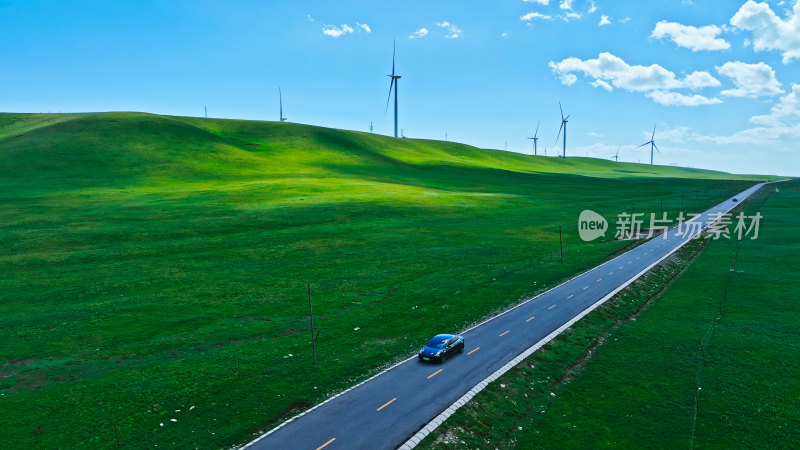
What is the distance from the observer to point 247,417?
3092cm

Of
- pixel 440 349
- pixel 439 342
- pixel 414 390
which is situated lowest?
pixel 414 390

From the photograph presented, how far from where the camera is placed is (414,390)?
3394cm

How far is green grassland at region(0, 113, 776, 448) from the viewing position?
33.2m

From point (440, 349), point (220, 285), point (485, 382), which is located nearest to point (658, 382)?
point (485, 382)

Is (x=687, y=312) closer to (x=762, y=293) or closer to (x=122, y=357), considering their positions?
(x=762, y=293)

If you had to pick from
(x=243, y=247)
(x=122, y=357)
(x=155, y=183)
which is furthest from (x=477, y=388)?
(x=155, y=183)

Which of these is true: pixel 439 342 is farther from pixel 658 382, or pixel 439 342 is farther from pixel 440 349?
pixel 658 382

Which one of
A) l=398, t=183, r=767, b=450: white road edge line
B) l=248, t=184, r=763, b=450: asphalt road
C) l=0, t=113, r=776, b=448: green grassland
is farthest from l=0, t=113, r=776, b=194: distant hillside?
l=398, t=183, r=767, b=450: white road edge line

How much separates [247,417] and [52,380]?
58.2 feet

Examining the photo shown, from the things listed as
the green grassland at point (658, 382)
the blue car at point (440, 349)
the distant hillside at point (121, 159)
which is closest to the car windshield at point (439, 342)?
the blue car at point (440, 349)

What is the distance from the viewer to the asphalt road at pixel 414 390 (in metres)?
28.4

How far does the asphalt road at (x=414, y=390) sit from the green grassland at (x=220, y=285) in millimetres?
2206

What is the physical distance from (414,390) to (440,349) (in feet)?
17.1

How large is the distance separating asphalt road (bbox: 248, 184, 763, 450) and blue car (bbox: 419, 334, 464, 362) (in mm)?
639
